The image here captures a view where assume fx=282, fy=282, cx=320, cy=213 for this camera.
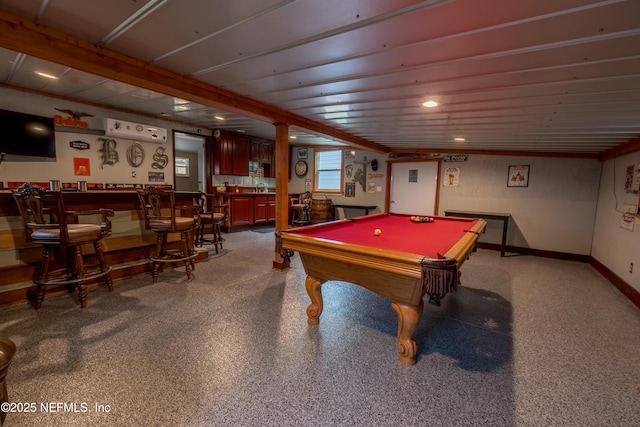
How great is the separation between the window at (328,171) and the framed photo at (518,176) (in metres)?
3.86

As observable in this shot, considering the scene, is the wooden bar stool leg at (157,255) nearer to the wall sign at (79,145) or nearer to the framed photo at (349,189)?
the wall sign at (79,145)

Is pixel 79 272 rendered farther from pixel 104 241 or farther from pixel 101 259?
pixel 104 241

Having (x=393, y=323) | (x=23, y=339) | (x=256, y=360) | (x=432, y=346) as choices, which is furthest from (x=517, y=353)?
(x=23, y=339)

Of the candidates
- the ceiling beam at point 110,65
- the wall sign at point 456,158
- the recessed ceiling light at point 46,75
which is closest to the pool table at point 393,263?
the ceiling beam at point 110,65

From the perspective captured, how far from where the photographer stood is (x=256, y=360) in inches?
74.6

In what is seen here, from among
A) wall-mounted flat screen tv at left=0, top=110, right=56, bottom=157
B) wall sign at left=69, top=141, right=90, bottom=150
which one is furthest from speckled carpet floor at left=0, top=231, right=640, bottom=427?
wall sign at left=69, top=141, right=90, bottom=150

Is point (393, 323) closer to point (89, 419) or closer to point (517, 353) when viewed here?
point (517, 353)

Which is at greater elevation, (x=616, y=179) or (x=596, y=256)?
(x=616, y=179)

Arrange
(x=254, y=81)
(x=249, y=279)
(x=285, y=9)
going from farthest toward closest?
(x=249, y=279)
(x=254, y=81)
(x=285, y=9)

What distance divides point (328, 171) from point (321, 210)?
138 cm

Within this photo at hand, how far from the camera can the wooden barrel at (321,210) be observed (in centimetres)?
707

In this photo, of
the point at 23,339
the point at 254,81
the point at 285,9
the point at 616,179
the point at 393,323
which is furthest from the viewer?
the point at 616,179

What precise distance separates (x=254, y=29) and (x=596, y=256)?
590 centimetres

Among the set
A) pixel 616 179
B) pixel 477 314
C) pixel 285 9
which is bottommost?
pixel 477 314
